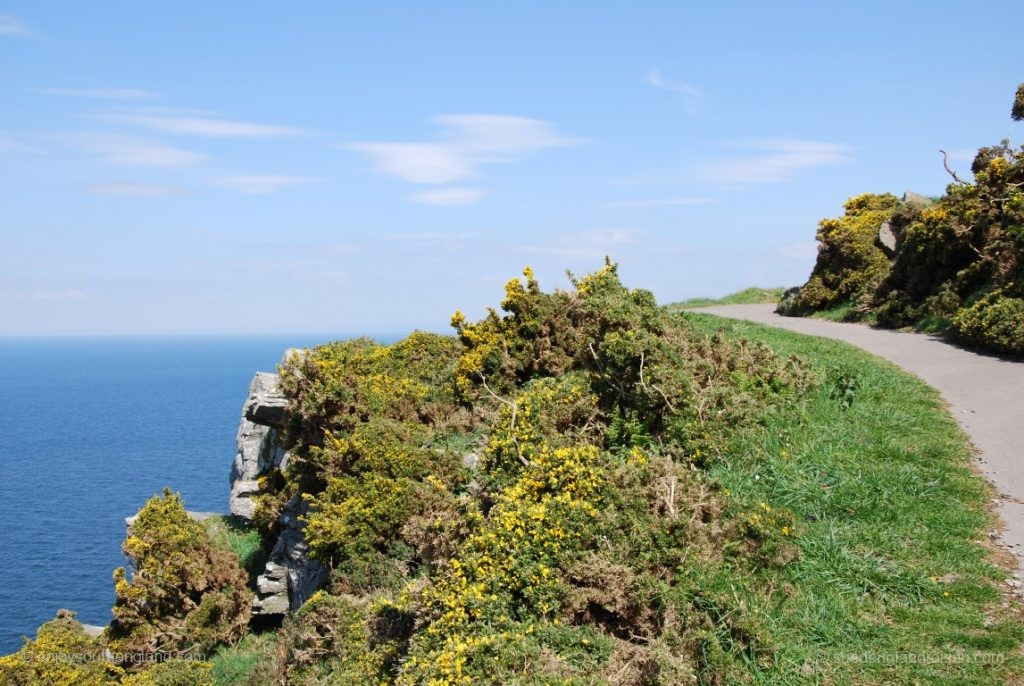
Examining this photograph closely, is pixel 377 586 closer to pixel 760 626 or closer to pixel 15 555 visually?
pixel 760 626

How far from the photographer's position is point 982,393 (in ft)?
→ 37.5

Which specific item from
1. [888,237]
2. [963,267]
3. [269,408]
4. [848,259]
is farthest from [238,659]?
[888,237]

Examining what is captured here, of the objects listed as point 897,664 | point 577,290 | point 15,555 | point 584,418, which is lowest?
point 15,555

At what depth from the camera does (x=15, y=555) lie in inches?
1256

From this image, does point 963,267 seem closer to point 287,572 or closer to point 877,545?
point 877,545

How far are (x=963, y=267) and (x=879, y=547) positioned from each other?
44.4ft

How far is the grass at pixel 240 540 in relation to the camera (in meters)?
17.1

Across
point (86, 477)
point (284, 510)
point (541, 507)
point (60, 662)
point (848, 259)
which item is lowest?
point (86, 477)

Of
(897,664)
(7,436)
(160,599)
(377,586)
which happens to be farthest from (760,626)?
(7,436)

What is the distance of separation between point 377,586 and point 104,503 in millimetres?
36679

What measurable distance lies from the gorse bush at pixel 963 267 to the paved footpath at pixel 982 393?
632mm

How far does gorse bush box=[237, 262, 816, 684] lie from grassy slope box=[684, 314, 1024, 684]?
364 mm

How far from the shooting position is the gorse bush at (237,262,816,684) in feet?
20.7

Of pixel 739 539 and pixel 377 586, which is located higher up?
pixel 739 539
